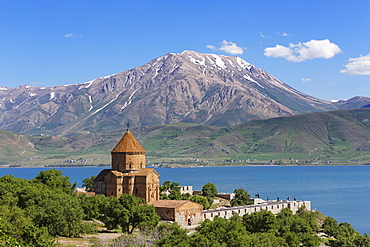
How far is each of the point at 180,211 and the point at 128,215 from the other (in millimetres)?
11643

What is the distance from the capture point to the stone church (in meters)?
80.9

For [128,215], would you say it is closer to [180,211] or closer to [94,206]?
[94,206]

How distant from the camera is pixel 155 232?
60781mm

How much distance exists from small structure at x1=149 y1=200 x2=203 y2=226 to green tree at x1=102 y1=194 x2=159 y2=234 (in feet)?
24.1

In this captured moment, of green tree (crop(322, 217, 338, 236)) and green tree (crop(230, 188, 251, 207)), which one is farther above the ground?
green tree (crop(230, 188, 251, 207))

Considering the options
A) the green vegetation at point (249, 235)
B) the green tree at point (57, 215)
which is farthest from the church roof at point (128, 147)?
the green vegetation at point (249, 235)

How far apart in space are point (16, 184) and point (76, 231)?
22.2m

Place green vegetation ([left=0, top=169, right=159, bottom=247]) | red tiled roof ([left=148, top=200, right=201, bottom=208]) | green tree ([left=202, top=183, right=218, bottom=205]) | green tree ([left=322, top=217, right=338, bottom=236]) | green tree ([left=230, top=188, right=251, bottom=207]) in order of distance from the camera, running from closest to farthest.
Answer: green vegetation ([left=0, top=169, right=159, bottom=247]) → green tree ([left=322, top=217, right=338, bottom=236]) → red tiled roof ([left=148, top=200, right=201, bottom=208]) → green tree ([left=230, top=188, right=251, bottom=207]) → green tree ([left=202, top=183, right=218, bottom=205])

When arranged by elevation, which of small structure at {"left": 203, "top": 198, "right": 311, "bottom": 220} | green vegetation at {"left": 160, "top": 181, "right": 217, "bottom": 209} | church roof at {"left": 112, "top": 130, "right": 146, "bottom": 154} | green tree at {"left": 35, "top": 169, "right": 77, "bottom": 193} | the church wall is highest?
church roof at {"left": 112, "top": 130, "right": 146, "bottom": 154}

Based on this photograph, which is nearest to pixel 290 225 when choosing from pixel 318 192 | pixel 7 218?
pixel 7 218

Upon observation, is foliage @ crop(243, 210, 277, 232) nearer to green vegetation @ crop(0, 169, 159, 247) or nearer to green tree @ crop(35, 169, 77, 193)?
green vegetation @ crop(0, 169, 159, 247)

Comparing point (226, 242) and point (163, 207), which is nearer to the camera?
point (226, 242)

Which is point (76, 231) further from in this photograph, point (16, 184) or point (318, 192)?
point (318, 192)

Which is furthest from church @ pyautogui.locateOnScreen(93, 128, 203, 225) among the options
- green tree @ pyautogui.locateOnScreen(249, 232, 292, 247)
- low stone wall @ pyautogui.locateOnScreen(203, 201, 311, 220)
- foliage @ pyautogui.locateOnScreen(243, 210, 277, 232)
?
green tree @ pyautogui.locateOnScreen(249, 232, 292, 247)
